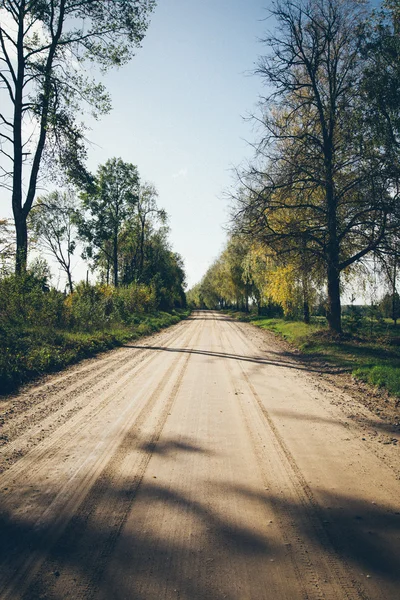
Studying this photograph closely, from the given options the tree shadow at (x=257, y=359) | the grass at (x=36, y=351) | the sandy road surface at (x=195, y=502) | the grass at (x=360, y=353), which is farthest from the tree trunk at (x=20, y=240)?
the grass at (x=360, y=353)

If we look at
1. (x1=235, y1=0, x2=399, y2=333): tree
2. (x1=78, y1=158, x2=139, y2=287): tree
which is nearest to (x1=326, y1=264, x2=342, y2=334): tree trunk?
(x1=235, y1=0, x2=399, y2=333): tree

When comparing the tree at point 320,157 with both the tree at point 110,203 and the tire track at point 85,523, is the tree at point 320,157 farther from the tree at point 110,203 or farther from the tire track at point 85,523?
the tree at point 110,203

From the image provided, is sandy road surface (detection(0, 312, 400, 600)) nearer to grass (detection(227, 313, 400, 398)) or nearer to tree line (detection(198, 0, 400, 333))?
grass (detection(227, 313, 400, 398))

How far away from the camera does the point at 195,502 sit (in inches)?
132

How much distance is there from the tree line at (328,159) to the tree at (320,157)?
1.6 inches

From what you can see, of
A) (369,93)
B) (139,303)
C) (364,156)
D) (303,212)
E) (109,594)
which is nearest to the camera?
(109,594)

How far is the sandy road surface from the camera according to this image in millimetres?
2443

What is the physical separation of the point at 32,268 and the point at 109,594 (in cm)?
1374

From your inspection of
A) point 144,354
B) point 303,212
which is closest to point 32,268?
point 144,354

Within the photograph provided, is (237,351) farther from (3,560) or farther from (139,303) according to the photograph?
(139,303)

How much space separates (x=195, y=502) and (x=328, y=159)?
1401cm

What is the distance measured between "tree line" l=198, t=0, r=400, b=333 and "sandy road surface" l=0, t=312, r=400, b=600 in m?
8.94

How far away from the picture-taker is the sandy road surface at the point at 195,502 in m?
2.44

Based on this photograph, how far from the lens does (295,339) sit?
16.7 m
